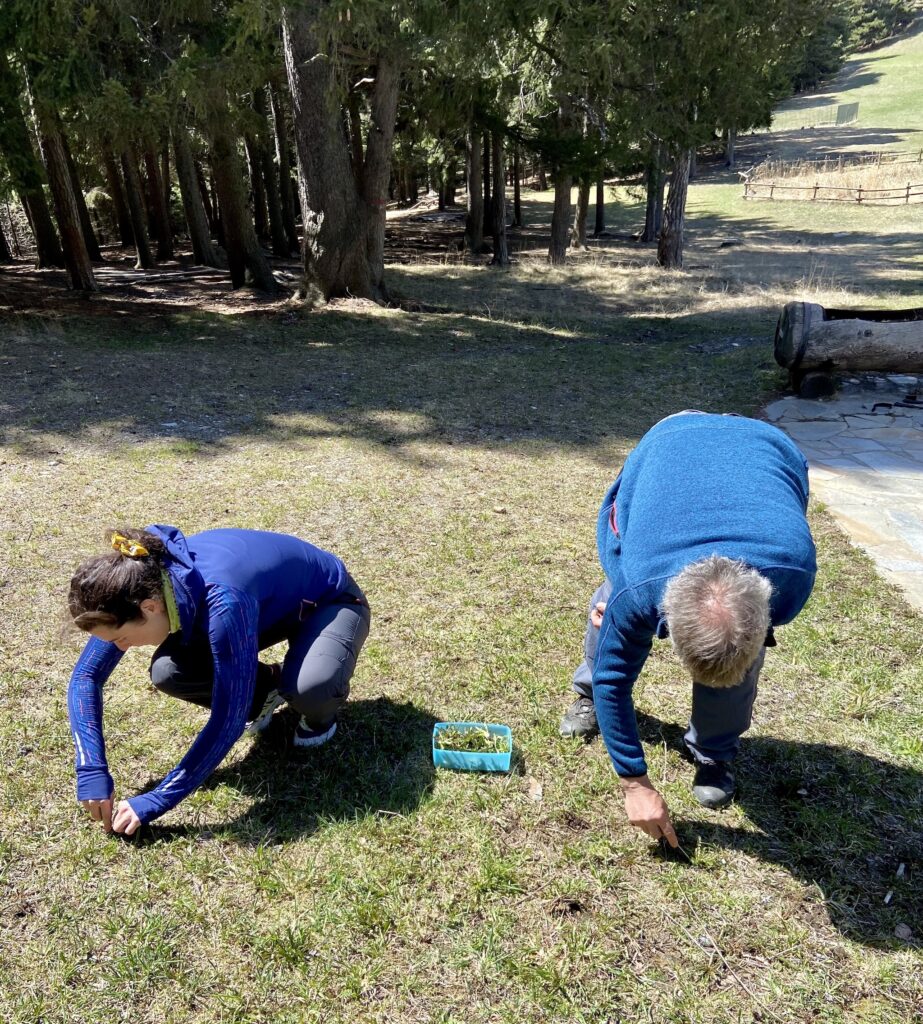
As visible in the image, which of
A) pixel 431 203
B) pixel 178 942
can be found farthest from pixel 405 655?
pixel 431 203

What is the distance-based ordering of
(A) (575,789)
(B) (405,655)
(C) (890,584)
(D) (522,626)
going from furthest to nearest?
(C) (890,584) → (D) (522,626) → (B) (405,655) → (A) (575,789)

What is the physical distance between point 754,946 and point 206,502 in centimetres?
382

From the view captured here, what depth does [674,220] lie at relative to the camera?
17109mm

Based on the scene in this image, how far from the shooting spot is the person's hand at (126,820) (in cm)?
232

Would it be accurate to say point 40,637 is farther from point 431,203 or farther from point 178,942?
point 431,203

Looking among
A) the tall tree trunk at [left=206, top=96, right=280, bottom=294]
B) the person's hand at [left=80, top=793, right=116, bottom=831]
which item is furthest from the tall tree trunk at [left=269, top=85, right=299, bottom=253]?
the person's hand at [left=80, top=793, right=116, bottom=831]

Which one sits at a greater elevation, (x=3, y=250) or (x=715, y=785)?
(x=3, y=250)

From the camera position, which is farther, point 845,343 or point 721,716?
point 845,343

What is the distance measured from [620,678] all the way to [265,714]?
1419 millimetres

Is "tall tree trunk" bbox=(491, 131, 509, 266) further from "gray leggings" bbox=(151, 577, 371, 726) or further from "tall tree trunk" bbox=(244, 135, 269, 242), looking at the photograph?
"gray leggings" bbox=(151, 577, 371, 726)

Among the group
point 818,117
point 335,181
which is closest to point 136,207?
point 335,181

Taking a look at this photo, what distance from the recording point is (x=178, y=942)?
83.0 inches

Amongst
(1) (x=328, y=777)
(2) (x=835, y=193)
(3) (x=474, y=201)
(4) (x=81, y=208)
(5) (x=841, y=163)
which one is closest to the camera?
(1) (x=328, y=777)

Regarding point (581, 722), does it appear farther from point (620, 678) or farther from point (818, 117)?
point (818, 117)
